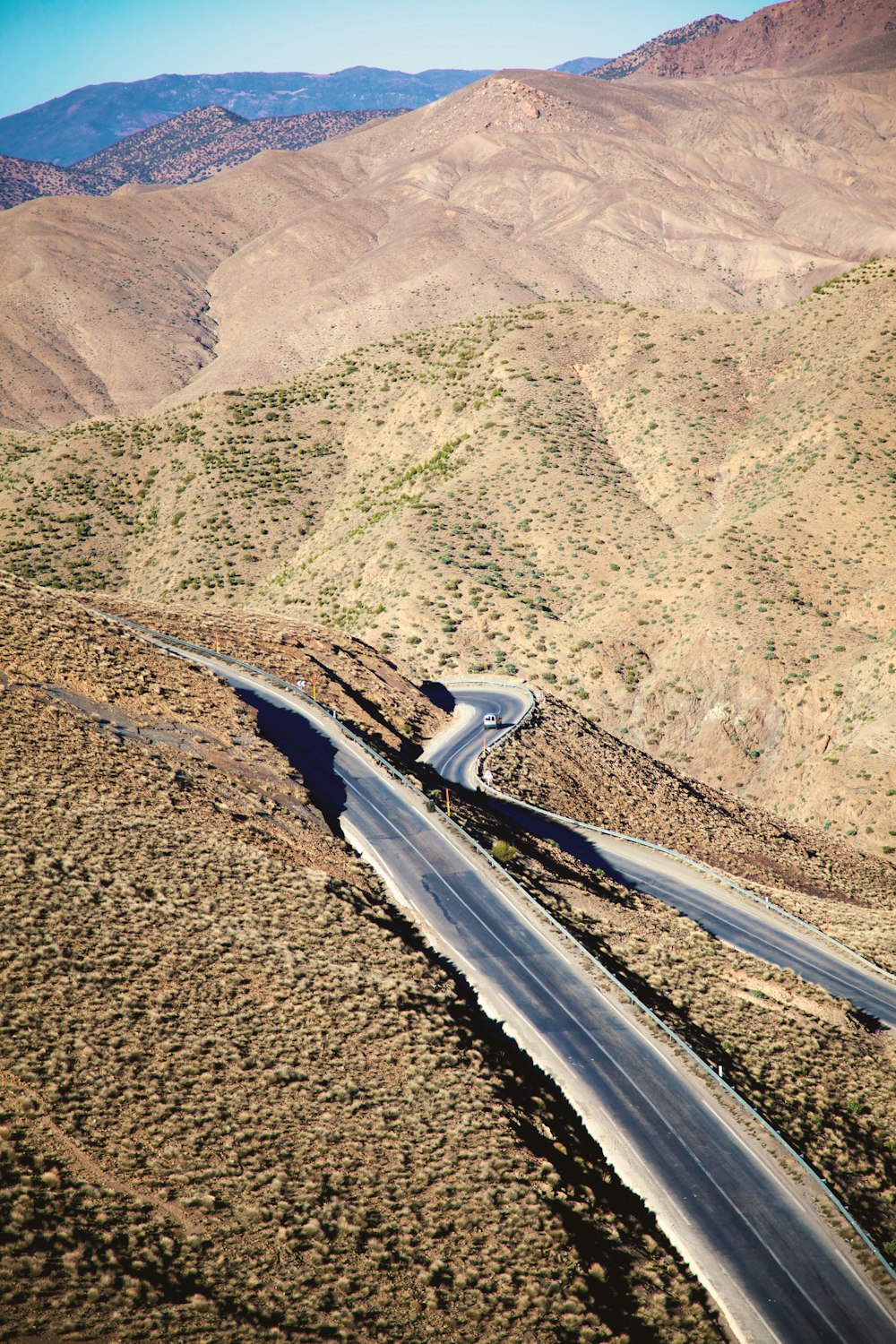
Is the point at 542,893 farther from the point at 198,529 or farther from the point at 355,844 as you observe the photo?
the point at 198,529

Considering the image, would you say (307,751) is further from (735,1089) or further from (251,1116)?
(735,1089)

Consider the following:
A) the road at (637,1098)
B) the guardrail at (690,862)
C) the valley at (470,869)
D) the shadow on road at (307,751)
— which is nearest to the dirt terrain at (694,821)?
the valley at (470,869)

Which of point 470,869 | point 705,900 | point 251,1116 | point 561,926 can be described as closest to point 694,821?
point 705,900

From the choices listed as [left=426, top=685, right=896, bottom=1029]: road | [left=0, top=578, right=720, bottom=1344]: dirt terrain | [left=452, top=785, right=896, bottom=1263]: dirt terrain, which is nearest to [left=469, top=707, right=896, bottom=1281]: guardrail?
[left=426, top=685, right=896, bottom=1029]: road

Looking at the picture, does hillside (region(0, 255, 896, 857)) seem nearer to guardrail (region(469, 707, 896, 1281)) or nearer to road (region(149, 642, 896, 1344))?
guardrail (region(469, 707, 896, 1281))

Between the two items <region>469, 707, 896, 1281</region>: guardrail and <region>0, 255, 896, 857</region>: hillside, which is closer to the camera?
<region>469, 707, 896, 1281</region>: guardrail

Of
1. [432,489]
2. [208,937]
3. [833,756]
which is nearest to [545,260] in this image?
[432,489]

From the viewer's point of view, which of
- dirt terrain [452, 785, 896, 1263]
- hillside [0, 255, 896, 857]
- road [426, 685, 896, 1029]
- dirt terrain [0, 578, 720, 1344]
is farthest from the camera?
hillside [0, 255, 896, 857]

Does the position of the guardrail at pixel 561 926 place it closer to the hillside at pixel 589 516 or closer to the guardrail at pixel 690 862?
the guardrail at pixel 690 862
